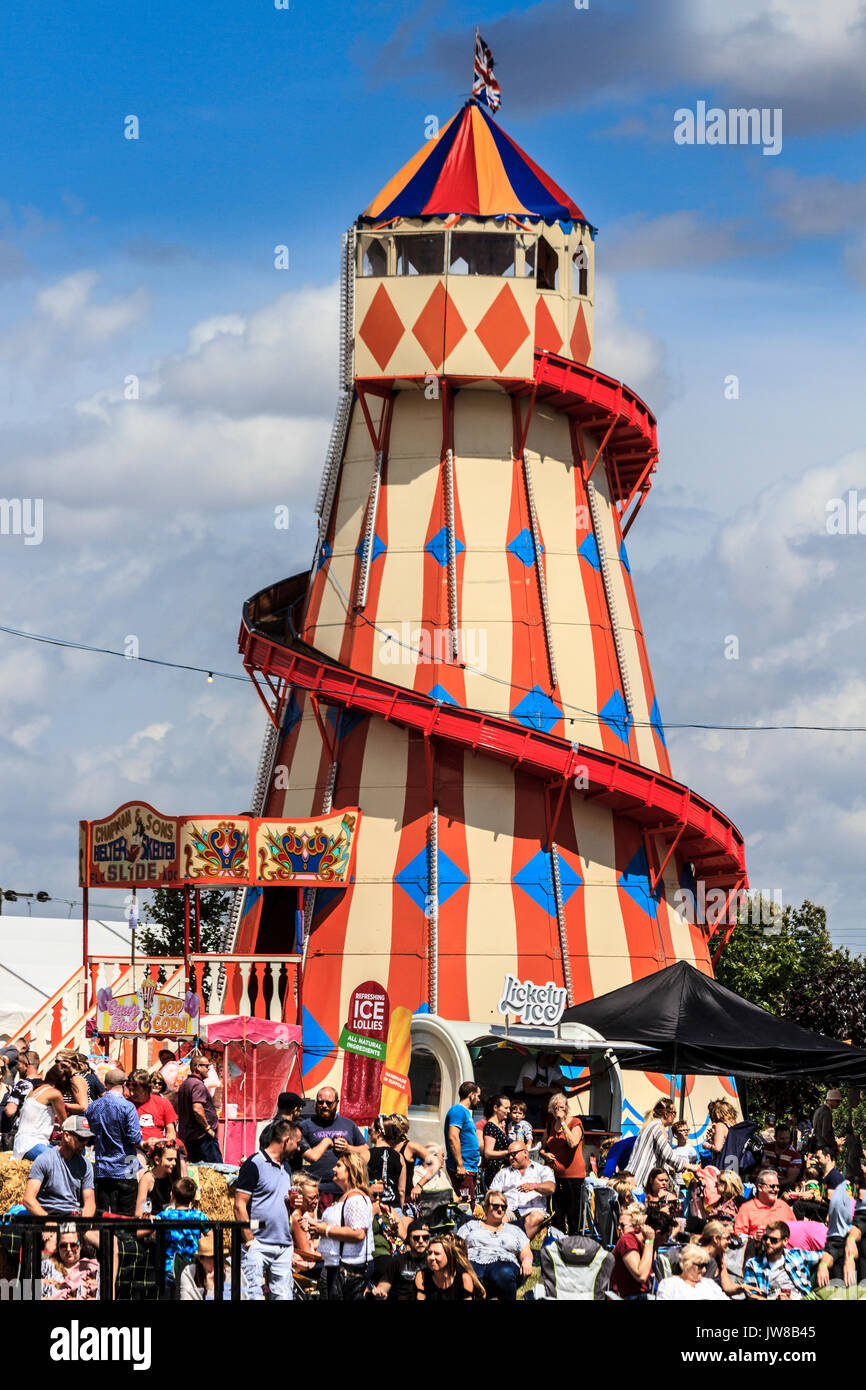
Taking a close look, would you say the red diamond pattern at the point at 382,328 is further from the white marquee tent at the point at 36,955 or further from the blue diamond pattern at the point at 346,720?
the white marquee tent at the point at 36,955

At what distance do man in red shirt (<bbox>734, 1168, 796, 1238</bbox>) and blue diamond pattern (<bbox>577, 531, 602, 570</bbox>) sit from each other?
83.3 feet

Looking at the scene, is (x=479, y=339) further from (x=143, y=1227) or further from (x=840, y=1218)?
(x=143, y=1227)

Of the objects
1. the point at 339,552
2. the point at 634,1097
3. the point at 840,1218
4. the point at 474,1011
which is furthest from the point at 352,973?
the point at 840,1218

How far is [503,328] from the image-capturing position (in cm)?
4034

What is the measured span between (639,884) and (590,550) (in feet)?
24.0

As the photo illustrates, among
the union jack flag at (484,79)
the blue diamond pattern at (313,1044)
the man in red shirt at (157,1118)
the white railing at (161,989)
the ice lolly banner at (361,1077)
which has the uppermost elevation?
the union jack flag at (484,79)

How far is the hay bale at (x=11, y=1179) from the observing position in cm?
1973

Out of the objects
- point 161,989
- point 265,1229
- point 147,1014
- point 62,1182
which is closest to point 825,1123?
point 265,1229

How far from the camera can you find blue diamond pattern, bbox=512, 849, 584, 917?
38.8 m

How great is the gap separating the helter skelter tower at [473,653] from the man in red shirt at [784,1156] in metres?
15.9

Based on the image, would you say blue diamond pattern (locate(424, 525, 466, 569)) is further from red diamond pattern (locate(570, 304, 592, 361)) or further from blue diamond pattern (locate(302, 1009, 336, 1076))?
blue diamond pattern (locate(302, 1009, 336, 1076))

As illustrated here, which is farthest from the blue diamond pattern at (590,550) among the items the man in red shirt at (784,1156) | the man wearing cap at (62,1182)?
the man wearing cap at (62,1182)

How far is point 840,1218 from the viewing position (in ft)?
57.4
